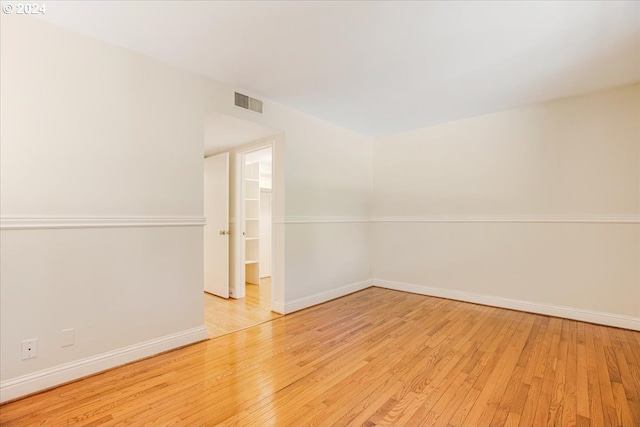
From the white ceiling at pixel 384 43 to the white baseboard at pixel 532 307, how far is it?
2332 mm

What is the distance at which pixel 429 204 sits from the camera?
416cm

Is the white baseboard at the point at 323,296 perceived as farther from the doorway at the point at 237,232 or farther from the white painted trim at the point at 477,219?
the white painted trim at the point at 477,219

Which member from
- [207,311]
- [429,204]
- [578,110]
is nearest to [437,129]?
[429,204]

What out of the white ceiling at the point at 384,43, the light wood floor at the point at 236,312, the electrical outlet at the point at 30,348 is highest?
the white ceiling at the point at 384,43

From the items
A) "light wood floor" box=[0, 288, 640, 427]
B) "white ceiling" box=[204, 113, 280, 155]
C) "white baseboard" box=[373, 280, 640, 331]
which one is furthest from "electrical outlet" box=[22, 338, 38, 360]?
"white baseboard" box=[373, 280, 640, 331]

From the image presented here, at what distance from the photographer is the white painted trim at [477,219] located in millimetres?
2932

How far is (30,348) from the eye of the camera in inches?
70.6

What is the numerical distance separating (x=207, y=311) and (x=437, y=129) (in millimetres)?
3896

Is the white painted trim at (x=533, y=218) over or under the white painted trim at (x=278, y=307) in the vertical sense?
over

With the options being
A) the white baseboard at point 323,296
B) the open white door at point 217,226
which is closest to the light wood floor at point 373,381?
the white baseboard at point 323,296

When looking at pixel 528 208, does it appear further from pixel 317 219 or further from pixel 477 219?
pixel 317 219

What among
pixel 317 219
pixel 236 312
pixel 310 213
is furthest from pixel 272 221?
pixel 236 312

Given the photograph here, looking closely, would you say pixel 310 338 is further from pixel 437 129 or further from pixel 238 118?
pixel 437 129

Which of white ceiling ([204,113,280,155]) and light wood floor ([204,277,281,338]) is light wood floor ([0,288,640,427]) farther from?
white ceiling ([204,113,280,155])
